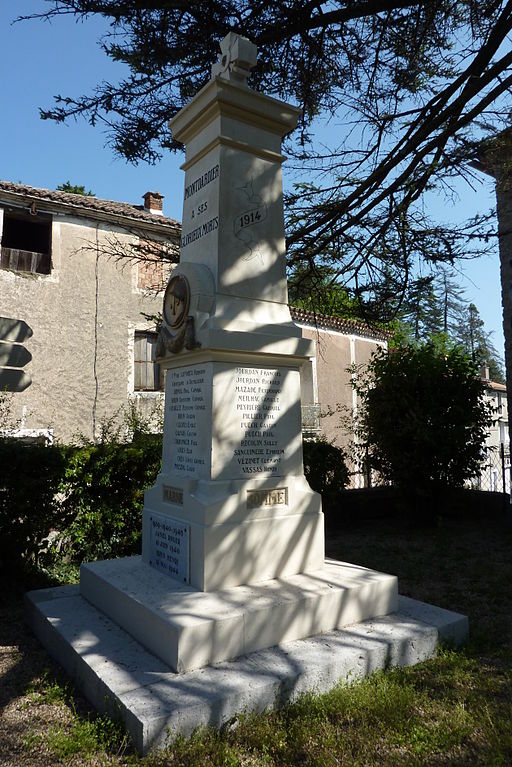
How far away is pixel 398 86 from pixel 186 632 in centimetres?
607

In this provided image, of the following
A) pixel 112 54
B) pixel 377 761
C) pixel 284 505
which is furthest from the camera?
pixel 112 54

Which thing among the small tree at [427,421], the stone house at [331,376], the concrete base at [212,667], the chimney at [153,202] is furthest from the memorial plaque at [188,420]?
the chimney at [153,202]

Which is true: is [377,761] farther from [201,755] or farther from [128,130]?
[128,130]

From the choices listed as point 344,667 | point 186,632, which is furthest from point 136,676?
point 344,667

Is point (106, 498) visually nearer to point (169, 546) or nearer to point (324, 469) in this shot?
point (169, 546)

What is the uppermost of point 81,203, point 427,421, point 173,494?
point 81,203

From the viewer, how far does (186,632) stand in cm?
288

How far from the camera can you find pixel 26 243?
14641mm

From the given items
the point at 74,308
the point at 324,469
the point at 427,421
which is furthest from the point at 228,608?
the point at 74,308

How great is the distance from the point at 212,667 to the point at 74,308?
484 inches

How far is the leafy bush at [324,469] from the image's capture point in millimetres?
8117

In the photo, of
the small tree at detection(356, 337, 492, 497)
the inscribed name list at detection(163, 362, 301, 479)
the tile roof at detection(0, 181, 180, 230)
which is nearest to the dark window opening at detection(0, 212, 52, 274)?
the tile roof at detection(0, 181, 180, 230)

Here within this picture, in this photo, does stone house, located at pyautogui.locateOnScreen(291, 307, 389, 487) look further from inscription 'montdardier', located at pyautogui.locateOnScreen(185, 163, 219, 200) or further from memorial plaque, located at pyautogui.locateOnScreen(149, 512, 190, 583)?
memorial plaque, located at pyautogui.locateOnScreen(149, 512, 190, 583)

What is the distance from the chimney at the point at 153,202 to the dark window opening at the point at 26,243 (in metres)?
3.77
